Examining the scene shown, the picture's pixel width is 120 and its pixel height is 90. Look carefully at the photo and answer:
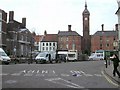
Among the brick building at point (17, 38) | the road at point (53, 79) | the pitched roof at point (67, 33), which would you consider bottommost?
the road at point (53, 79)

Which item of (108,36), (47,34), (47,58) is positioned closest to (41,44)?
(47,34)

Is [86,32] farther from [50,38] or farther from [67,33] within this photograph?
[50,38]

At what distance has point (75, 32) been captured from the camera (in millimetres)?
140375

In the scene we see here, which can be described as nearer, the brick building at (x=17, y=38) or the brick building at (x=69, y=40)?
the brick building at (x=17, y=38)

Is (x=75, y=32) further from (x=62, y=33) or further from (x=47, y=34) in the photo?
(x=47, y=34)

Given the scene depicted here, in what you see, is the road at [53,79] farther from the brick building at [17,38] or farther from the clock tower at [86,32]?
the clock tower at [86,32]

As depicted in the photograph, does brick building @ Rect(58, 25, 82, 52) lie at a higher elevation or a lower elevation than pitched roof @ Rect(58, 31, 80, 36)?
lower

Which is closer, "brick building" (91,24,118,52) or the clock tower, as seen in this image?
the clock tower

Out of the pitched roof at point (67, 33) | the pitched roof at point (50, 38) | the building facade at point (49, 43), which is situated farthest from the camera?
the pitched roof at point (50, 38)

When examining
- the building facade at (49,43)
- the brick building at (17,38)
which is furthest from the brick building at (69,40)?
the brick building at (17,38)

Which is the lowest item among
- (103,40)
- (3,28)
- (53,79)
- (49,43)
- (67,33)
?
(53,79)

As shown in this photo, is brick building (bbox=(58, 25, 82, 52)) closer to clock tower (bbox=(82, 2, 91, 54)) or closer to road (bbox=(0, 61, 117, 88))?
clock tower (bbox=(82, 2, 91, 54))

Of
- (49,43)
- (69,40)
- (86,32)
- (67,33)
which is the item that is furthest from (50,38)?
(86,32)

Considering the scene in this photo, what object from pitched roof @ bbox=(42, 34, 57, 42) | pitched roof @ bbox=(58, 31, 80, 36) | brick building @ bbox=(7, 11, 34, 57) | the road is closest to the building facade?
pitched roof @ bbox=(42, 34, 57, 42)
